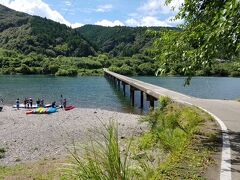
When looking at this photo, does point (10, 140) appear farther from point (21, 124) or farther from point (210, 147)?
point (210, 147)

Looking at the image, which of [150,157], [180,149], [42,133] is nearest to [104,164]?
[180,149]

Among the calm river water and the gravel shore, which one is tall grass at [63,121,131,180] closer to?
the gravel shore

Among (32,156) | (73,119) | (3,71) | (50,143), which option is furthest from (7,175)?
(3,71)

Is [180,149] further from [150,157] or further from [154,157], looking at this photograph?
[154,157]

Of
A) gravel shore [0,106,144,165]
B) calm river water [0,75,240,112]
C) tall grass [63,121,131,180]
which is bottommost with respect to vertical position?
calm river water [0,75,240,112]

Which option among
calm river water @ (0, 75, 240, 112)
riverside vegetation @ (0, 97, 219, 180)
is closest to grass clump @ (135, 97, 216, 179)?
riverside vegetation @ (0, 97, 219, 180)

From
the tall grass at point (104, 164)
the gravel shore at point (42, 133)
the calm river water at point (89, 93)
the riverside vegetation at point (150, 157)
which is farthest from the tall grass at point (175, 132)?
the calm river water at point (89, 93)

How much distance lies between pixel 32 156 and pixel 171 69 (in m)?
11.6

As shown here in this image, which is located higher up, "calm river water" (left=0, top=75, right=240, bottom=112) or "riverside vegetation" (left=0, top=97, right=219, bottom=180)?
"riverside vegetation" (left=0, top=97, right=219, bottom=180)

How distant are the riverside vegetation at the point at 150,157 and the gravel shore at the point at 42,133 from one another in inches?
98.0

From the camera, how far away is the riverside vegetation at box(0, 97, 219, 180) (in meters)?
4.90

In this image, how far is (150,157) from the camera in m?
11.7

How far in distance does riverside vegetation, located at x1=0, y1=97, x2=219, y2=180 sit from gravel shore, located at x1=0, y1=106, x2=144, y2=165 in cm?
249

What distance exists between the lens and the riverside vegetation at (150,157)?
4898 mm
